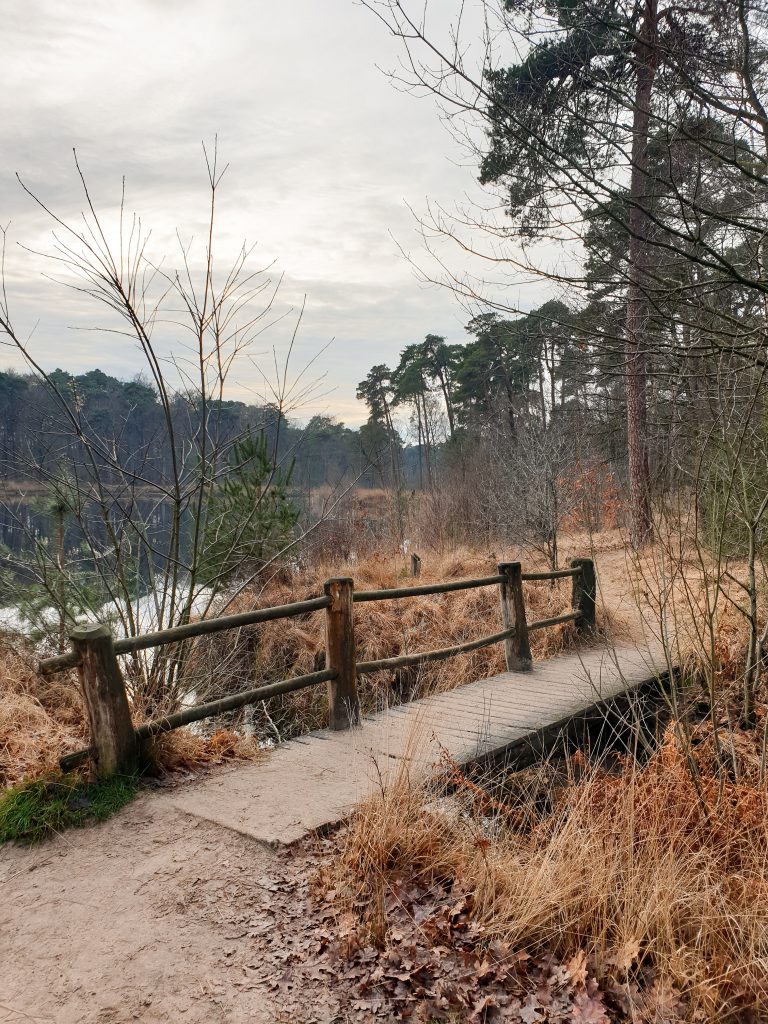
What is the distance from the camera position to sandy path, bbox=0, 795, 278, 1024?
2.62 m

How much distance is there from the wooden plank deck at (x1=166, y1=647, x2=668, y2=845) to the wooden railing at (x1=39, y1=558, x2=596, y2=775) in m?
0.36

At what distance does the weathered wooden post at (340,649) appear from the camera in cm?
562

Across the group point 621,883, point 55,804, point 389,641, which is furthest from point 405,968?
point 389,641

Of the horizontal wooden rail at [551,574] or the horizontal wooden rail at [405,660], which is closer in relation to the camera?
the horizontal wooden rail at [405,660]

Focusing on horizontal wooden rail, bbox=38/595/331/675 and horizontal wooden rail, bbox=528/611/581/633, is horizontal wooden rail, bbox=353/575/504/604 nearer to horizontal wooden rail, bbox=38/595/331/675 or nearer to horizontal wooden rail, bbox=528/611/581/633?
horizontal wooden rail, bbox=38/595/331/675

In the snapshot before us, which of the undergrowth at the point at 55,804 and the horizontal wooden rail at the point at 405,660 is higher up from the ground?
the horizontal wooden rail at the point at 405,660

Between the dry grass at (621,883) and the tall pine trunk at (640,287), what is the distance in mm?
1648

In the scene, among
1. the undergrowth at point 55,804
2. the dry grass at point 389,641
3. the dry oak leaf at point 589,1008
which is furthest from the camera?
the dry grass at point 389,641

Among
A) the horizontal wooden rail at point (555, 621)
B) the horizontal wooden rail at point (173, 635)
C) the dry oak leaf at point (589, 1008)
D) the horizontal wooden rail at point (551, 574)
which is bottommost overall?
the dry oak leaf at point (589, 1008)

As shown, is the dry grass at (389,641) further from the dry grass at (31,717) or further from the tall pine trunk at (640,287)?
the dry grass at (31,717)

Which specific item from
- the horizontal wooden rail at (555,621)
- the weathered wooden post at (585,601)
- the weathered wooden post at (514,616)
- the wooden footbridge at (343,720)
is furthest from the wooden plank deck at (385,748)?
the weathered wooden post at (585,601)

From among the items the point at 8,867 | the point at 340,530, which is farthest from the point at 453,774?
the point at 340,530

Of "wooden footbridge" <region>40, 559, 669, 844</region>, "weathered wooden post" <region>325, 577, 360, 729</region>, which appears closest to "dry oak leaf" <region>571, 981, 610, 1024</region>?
"wooden footbridge" <region>40, 559, 669, 844</region>

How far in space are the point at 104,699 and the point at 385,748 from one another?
2.01 metres
